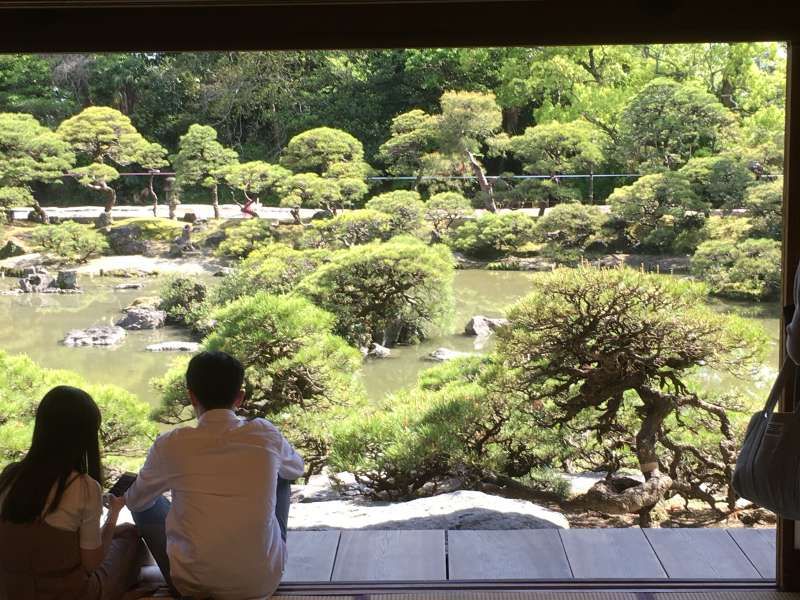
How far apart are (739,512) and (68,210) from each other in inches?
140

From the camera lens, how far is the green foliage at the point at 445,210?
14.4ft

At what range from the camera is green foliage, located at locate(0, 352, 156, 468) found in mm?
4133

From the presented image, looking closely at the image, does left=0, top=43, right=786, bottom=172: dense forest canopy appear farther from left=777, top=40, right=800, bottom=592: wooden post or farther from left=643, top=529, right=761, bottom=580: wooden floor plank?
left=643, top=529, right=761, bottom=580: wooden floor plank

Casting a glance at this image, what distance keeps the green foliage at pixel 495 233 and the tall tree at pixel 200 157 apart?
1.17 metres

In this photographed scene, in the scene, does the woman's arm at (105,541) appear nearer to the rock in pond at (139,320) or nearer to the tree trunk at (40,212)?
the rock in pond at (139,320)

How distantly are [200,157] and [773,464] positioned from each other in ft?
9.95

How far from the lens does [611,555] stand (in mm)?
2969

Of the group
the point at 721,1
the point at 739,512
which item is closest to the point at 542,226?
the point at 739,512

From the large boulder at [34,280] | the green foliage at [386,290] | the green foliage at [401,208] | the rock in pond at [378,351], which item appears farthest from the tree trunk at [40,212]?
the rock in pond at [378,351]

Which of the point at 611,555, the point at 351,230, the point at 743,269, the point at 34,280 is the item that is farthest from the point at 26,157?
the point at 743,269

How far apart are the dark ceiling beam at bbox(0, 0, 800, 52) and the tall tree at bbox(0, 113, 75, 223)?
1.77m

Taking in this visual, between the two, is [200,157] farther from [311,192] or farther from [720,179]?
[720,179]

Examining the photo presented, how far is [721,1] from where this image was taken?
97.0 inches

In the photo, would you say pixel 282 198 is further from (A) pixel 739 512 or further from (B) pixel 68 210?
(A) pixel 739 512
